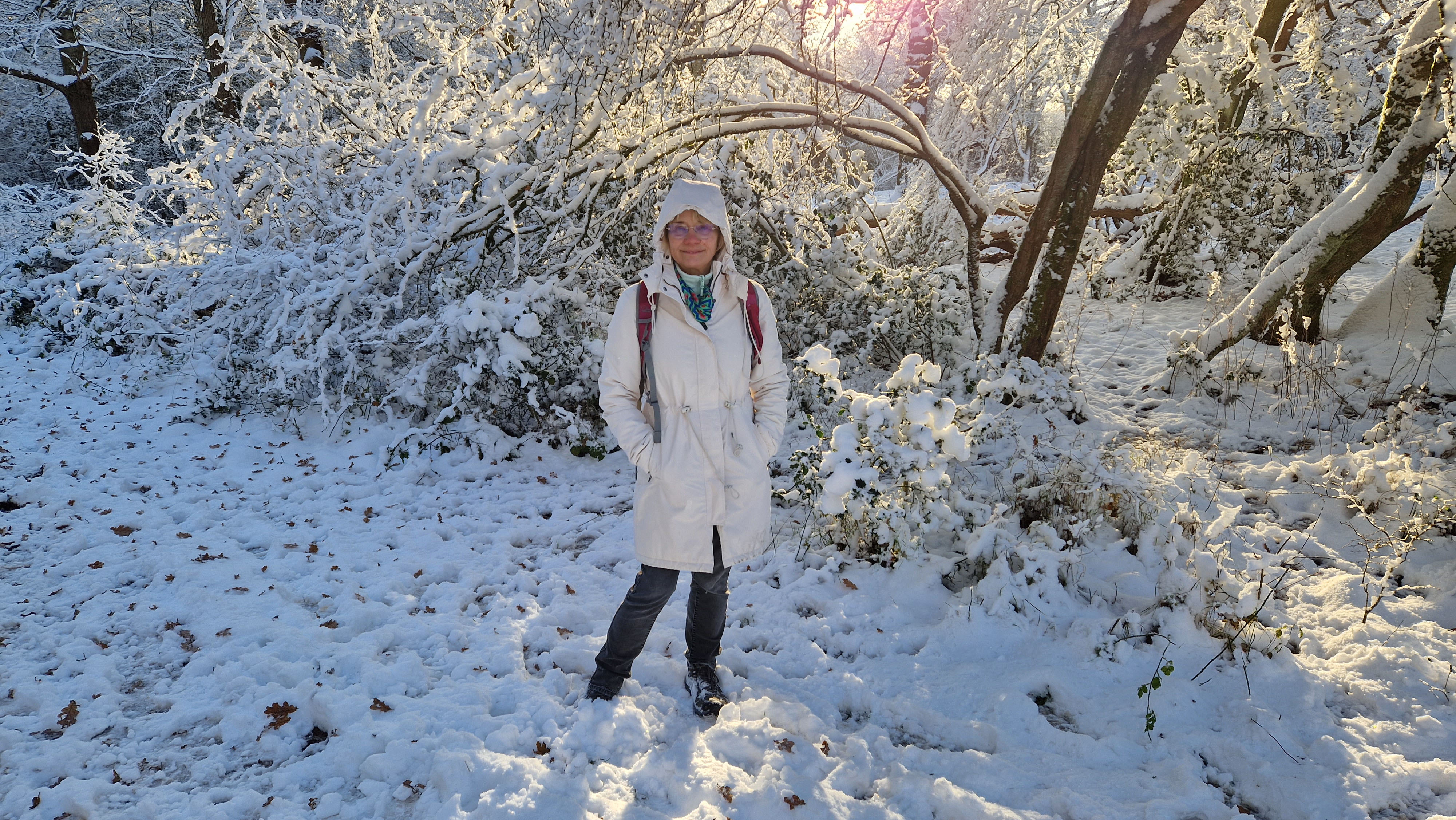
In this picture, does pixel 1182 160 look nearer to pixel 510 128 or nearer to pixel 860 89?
pixel 860 89

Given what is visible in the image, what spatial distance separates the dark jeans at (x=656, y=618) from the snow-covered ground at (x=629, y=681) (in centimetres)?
16

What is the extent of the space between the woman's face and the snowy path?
1629 millimetres

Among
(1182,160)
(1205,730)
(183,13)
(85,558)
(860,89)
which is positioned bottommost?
(1205,730)

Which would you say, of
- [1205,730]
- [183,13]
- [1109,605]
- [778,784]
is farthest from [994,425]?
[183,13]

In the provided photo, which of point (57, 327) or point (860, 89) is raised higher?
point (860, 89)

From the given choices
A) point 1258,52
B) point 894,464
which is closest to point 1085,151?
point 1258,52

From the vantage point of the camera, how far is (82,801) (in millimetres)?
2148

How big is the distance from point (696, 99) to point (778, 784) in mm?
5030

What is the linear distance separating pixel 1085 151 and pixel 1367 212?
1978 mm

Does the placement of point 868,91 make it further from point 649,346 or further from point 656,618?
point 656,618

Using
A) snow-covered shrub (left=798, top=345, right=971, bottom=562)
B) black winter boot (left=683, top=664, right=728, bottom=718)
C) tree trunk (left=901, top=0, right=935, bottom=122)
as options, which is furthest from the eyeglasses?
tree trunk (left=901, top=0, right=935, bottom=122)

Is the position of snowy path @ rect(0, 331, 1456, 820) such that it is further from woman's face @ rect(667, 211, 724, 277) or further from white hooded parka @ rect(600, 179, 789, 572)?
woman's face @ rect(667, 211, 724, 277)

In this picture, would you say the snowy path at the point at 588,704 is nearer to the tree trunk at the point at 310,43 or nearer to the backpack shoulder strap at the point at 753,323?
the backpack shoulder strap at the point at 753,323

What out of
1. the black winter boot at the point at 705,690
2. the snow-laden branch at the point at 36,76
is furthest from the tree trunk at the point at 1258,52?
the snow-laden branch at the point at 36,76
